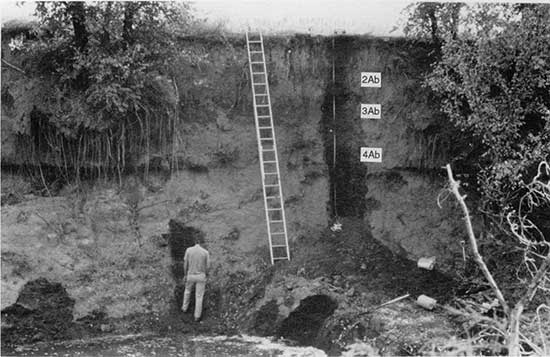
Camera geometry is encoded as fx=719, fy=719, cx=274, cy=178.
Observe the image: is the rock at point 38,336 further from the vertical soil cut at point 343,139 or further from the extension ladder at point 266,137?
the vertical soil cut at point 343,139

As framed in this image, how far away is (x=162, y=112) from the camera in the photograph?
445 inches

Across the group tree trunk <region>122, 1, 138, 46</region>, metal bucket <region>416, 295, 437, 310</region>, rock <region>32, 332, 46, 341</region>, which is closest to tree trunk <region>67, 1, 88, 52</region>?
tree trunk <region>122, 1, 138, 46</region>

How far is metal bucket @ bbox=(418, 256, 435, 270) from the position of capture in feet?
35.0

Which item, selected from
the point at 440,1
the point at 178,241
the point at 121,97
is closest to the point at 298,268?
the point at 178,241

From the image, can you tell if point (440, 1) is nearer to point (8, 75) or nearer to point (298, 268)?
point (298, 268)

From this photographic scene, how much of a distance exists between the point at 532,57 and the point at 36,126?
735cm

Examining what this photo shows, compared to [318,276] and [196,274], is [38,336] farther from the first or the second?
[318,276]

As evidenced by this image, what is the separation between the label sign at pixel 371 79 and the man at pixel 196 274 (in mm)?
3765

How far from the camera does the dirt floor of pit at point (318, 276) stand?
1035cm

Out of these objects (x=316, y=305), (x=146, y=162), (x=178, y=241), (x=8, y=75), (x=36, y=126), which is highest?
(x=8, y=75)

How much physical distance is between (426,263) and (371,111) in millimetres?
2616

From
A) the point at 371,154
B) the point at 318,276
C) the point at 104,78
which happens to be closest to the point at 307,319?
the point at 318,276

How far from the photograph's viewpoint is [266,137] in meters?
11.6

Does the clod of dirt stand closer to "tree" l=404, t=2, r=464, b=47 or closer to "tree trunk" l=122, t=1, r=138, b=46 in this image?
"tree trunk" l=122, t=1, r=138, b=46
